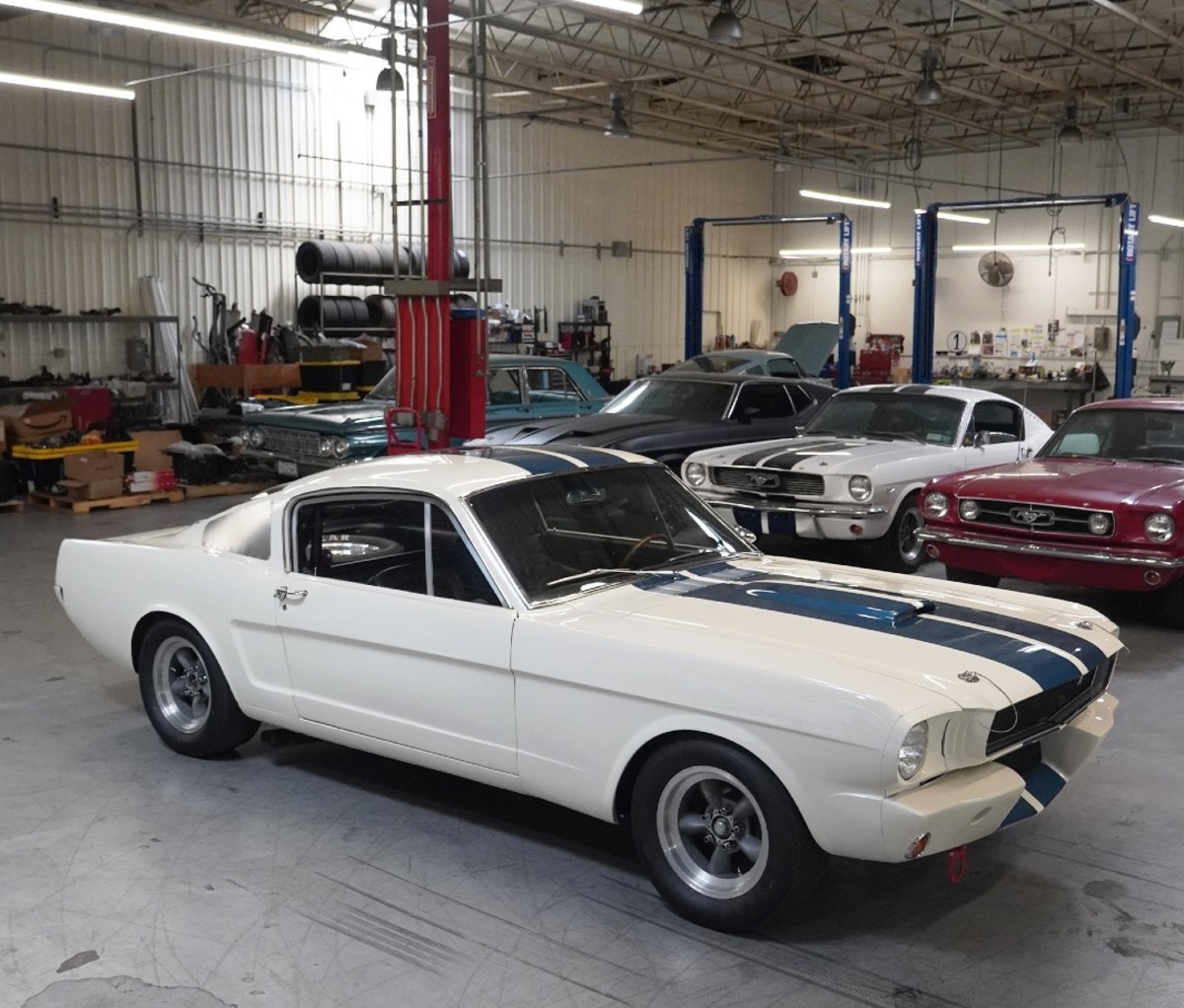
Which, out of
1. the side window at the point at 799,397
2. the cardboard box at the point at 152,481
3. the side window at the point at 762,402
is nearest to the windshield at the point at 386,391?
the cardboard box at the point at 152,481

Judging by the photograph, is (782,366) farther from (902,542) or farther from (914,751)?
(914,751)

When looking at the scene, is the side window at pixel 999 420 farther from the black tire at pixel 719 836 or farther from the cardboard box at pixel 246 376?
the cardboard box at pixel 246 376

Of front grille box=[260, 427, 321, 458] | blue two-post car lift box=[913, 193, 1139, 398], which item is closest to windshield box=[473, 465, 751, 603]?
front grille box=[260, 427, 321, 458]

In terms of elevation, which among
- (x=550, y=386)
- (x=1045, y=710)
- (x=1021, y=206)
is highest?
(x=1021, y=206)

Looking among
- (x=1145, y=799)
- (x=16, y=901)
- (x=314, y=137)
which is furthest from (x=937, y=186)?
(x=16, y=901)

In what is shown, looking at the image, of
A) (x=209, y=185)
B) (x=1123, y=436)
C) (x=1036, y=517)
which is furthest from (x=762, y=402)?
(x=209, y=185)

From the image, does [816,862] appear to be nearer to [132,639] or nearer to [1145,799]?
[1145,799]

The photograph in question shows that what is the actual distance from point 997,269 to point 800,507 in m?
19.8

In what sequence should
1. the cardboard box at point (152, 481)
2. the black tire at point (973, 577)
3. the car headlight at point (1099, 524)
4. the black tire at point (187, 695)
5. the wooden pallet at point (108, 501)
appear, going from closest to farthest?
1. the black tire at point (187, 695)
2. the car headlight at point (1099, 524)
3. the black tire at point (973, 577)
4. the wooden pallet at point (108, 501)
5. the cardboard box at point (152, 481)

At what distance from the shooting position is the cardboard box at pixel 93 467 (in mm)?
12805

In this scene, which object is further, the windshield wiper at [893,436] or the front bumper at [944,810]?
the windshield wiper at [893,436]

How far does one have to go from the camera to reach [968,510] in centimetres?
774

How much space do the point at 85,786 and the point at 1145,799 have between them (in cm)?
425

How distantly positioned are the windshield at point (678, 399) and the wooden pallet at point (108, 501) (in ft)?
17.2
